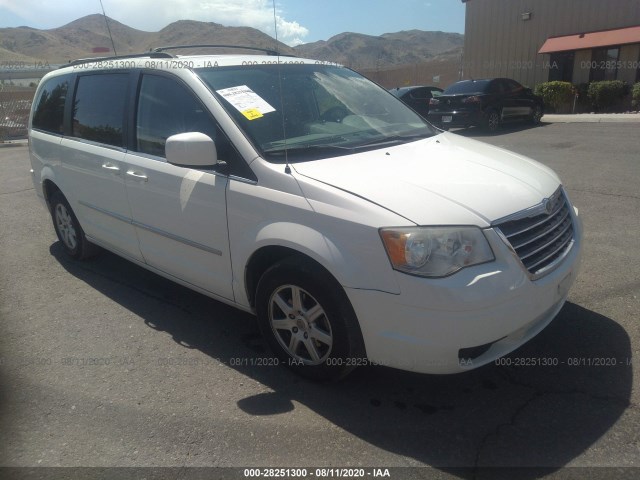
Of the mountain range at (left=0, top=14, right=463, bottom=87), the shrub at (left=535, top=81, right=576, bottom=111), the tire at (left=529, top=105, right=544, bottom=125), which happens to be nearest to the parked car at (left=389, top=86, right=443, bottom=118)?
the mountain range at (left=0, top=14, right=463, bottom=87)

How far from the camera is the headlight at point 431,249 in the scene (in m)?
2.37

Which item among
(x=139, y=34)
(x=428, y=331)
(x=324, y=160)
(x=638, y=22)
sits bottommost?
(x=428, y=331)

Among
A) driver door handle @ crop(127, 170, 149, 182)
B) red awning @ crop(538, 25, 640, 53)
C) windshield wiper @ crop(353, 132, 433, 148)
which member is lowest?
driver door handle @ crop(127, 170, 149, 182)

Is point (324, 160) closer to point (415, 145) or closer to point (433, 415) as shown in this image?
point (415, 145)

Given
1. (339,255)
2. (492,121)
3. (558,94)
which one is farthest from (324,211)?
(558,94)

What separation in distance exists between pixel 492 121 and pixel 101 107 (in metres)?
12.6

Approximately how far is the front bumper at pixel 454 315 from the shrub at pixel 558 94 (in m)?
19.7

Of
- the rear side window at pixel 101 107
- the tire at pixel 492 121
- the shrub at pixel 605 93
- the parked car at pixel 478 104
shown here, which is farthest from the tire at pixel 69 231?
the shrub at pixel 605 93

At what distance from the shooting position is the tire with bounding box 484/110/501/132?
14.2 meters

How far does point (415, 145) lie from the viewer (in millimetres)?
3414

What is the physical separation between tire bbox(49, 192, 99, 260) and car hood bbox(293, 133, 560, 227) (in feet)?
9.86

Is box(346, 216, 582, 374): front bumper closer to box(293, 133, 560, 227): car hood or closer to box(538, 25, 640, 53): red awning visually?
box(293, 133, 560, 227): car hood

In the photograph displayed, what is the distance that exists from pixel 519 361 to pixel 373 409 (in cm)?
101

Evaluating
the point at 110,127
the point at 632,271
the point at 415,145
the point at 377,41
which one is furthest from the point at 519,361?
the point at 377,41
